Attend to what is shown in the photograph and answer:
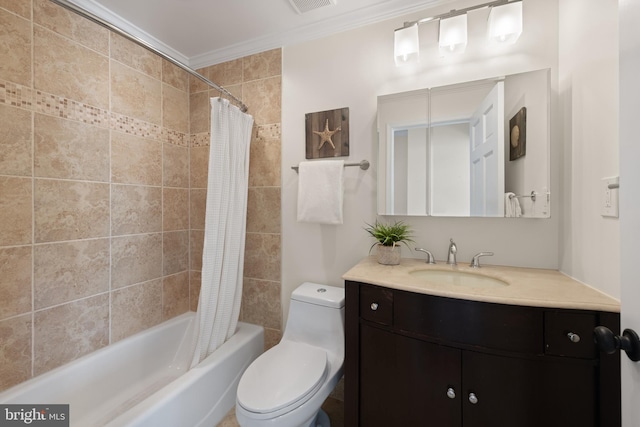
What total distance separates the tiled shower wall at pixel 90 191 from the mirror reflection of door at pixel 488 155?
1.24m

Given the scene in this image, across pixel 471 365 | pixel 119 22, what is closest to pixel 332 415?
pixel 471 365

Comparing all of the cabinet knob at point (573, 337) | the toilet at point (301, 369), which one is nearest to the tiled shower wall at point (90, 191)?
the toilet at point (301, 369)

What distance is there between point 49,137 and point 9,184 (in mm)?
290

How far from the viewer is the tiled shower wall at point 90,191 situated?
1239 millimetres

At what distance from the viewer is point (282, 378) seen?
1.20 meters

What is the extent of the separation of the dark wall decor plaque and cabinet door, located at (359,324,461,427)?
1.06 m

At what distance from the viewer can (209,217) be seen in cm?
152

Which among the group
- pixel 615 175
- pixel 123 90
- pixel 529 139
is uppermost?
pixel 123 90

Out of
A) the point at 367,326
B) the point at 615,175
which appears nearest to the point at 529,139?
the point at 615,175

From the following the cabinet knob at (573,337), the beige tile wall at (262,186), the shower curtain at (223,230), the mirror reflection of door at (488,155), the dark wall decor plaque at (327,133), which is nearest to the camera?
the cabinet knob at (573,337)

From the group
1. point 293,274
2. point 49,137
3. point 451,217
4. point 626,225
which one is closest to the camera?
point 626,225

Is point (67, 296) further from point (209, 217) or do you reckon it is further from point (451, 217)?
point (451, 217)

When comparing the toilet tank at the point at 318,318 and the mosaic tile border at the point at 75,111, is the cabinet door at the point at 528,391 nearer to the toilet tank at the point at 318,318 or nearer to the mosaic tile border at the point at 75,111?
the toilet tank at the point at 318,318

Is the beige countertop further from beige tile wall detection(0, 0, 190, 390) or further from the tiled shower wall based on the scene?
beige tile wall detection(0, 0, 190, 390)
